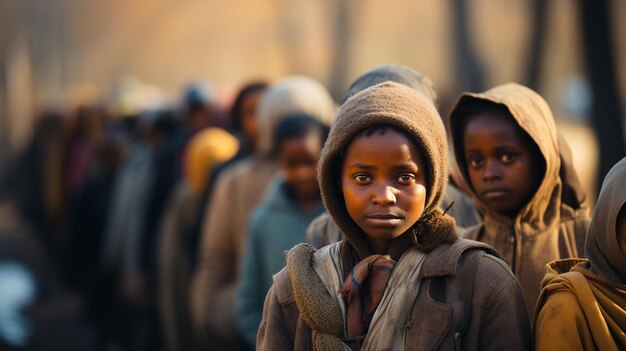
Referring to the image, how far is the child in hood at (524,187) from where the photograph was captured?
162 inches

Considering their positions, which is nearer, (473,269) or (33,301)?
(473,269)

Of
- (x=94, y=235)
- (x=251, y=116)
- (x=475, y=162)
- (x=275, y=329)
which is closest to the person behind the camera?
(x=275, y=329)

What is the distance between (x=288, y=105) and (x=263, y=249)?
1.25 m

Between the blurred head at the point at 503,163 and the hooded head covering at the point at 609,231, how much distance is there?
687 millimetres

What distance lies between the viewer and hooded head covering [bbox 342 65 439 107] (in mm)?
4438

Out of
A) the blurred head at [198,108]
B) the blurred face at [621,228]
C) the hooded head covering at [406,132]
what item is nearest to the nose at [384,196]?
the hooded head covering at [406,132]

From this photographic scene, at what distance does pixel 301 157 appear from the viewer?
5.86m

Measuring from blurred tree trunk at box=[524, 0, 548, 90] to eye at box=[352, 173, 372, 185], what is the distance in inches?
296

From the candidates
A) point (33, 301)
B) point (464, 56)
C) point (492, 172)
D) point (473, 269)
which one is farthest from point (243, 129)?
point (33, 301)

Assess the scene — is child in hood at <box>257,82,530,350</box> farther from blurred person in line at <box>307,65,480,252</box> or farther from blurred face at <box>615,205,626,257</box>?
blurred person in line at <box>307,65,480,252</box>

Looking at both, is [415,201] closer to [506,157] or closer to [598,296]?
[598,296]

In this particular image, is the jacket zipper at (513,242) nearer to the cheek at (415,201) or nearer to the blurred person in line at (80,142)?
the cheek at (415,201)

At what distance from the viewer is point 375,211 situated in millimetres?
3412

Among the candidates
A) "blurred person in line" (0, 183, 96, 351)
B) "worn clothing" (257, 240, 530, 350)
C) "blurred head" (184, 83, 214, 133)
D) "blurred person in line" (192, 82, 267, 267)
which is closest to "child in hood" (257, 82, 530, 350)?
"worn clothing" (257, 240, 530, 350)
